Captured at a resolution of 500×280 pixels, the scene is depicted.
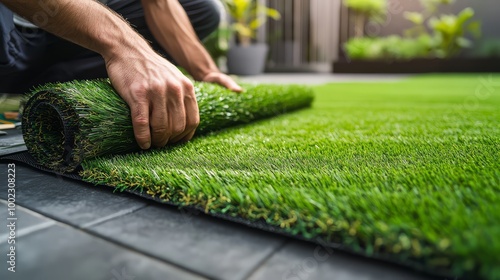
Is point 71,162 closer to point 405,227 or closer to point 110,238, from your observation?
point 110,238

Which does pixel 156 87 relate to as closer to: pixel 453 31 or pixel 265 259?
pixel 265 259

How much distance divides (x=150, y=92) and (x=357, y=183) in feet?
1.99

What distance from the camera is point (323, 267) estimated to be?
62 cm

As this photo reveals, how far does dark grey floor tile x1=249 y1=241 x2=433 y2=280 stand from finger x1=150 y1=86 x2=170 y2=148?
60 centimetres

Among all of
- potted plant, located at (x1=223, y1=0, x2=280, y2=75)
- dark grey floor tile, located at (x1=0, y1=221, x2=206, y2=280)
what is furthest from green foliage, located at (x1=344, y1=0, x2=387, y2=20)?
dark grey floor tile, located at (x1=0, y1=221, x2=206, y2=280)

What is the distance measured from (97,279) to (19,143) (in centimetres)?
99

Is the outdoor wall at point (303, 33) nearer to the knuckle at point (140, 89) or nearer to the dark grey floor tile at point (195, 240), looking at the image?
the knuckle at point (140, 89)

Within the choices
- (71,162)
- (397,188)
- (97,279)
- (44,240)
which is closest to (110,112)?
(71,162)

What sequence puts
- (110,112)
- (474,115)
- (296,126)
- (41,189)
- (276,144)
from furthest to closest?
1. (474,115)
2. (296,126)
3. (276,144)
4. (110,112)
5. (41,189)

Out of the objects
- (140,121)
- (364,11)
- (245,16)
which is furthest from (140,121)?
(364,11)

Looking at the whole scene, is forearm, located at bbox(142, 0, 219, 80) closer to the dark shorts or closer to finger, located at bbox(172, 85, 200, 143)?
the dark shorts

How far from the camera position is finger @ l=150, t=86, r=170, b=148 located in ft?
3.54

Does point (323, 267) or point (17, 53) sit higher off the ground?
point (17, 53)

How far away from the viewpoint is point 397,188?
809mm
